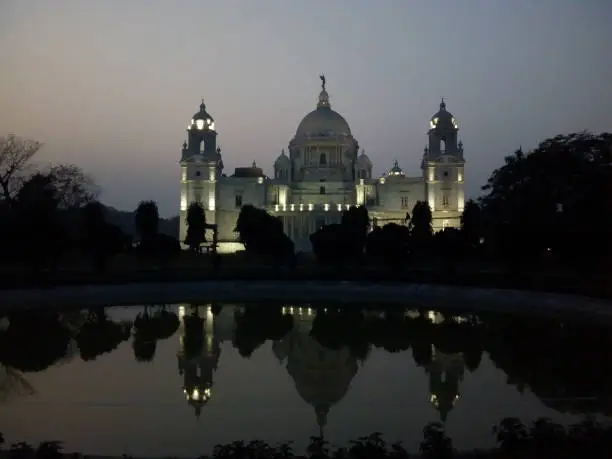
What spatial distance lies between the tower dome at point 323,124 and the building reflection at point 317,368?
5191cm

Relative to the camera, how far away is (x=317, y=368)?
57.2 feet

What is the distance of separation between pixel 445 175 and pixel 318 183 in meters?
13.8

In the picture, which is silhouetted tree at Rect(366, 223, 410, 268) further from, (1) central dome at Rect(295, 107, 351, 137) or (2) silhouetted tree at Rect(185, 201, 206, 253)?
(1) central dome at Rect(295, 107, 351, 137)

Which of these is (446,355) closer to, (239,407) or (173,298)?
(239,407)

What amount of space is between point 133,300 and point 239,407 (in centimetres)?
2314

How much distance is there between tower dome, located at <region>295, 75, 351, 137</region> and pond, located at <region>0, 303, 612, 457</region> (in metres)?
48.9

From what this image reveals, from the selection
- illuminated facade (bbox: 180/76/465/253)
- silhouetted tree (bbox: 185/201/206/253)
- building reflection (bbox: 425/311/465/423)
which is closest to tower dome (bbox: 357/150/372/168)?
illuminated facade (bbox: 180/76/465/253)

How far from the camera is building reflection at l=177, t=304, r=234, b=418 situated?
14719 millimetres

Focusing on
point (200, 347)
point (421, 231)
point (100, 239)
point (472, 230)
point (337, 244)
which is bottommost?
point (200, 347)

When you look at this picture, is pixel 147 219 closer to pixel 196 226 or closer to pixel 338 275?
pixel 196 226

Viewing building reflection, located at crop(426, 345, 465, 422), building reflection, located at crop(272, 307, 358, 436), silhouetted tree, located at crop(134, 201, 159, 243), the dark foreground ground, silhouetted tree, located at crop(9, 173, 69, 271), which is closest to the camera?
building reflection, located at crop(426, 345, 465, 422)

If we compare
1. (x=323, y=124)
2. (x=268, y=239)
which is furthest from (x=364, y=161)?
(x=268, y=239)

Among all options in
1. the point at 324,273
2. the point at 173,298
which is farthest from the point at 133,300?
the point at 324,273

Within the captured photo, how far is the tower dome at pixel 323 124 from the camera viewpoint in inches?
2916
